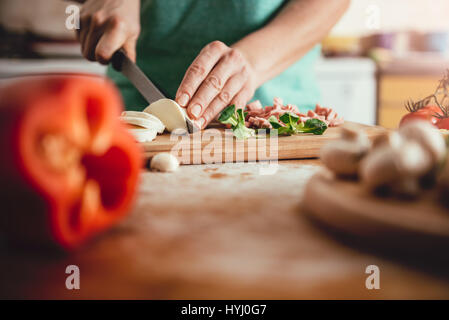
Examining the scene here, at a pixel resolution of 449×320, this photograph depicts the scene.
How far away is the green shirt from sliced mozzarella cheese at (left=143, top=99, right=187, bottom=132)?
1.32ft

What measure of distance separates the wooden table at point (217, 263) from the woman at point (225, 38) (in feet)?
2.54

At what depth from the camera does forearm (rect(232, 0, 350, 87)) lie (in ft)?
4.43

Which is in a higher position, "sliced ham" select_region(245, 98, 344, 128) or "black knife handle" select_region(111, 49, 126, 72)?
"black knife handle" select_region(111, 49, 126, 72)

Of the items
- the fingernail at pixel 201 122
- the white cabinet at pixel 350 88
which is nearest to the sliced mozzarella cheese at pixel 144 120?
the fingernail at pixel 201 122

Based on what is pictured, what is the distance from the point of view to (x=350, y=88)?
3.28 metres

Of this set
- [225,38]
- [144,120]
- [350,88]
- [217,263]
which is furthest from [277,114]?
[350,88]

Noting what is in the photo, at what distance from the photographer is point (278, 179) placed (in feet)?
2.45

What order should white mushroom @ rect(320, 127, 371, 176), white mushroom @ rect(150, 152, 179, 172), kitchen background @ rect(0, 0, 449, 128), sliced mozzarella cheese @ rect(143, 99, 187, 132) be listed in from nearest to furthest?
white mushroom @ rect(320, 127, 371, 176) → white mushroom @ rect(150, 152, 179, 172) → sliced mozzarella cheese @ rect(143, 99, 187, 132) → kitchen background @ rect(0, 0, 449, 128)

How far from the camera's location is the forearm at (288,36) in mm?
1351

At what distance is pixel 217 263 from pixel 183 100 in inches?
31.4

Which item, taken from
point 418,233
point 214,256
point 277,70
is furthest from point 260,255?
point 277,70

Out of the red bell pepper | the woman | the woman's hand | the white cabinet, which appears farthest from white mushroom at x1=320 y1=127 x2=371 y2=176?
the white cabinet

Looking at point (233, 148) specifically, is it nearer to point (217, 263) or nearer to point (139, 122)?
point (139, 122)

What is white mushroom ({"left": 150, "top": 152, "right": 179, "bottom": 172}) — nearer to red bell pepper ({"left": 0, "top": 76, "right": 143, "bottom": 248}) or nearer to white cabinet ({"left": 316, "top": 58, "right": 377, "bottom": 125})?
red bell pepper ({"left": 0, "top": 76, "right": 143, "bottom": 248})
